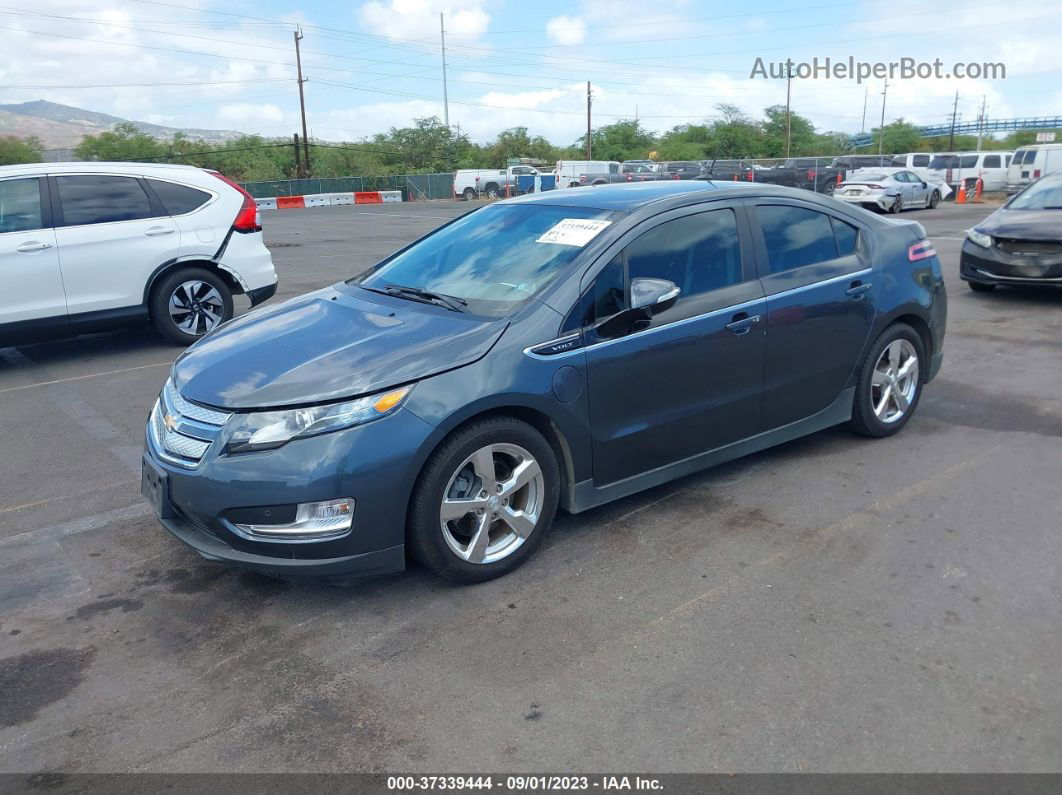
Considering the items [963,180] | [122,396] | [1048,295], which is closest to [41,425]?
[122,396]

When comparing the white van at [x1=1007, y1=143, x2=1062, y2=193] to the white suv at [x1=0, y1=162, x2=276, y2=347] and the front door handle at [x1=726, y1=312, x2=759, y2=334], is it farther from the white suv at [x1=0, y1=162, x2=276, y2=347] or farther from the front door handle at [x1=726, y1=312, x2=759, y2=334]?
the front door handle at [x1=726, y1=312, x2=759, y2=334]

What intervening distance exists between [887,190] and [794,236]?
78.6 feet

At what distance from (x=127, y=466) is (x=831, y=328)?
423 centimetres

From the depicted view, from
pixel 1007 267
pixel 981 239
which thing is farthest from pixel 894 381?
pixel 981 239

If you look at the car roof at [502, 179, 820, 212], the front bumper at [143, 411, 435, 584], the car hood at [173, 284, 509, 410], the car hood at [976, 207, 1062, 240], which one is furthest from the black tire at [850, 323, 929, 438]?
the car hood at [976, 207, 1062, 240]

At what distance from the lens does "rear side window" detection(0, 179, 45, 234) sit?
25.5 feet

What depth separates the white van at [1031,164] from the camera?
103ft

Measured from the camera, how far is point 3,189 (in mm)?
7766

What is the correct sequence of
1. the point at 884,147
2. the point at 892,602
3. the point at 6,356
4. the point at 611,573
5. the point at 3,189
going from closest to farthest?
the point at 892,602
the point at 611,573
the point at 3,189
the point at 6,356
the point at 884,147

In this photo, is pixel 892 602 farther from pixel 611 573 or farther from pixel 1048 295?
pixel 1048 295

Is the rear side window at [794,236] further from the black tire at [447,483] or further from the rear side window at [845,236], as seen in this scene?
the black tire at [447,483]

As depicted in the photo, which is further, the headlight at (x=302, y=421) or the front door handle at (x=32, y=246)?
the front door handle at (x=32, y=246)

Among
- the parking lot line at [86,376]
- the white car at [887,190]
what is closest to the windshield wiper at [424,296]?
the parking lot line at [86,376]

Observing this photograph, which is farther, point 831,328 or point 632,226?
point 831,328
